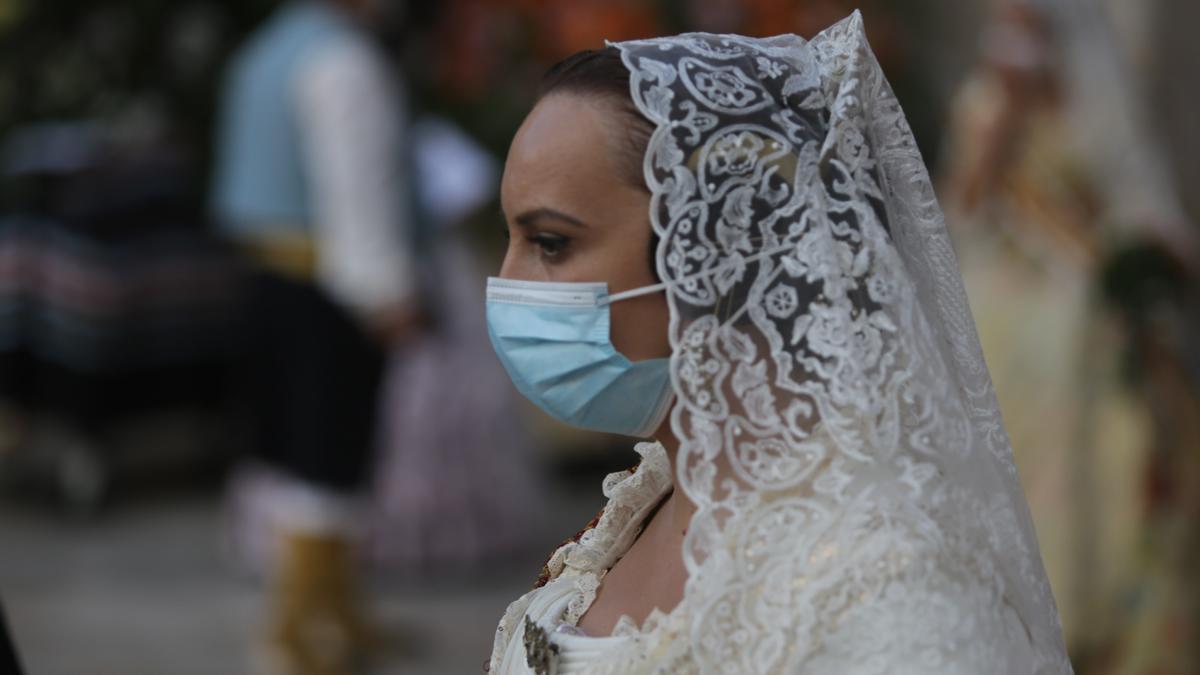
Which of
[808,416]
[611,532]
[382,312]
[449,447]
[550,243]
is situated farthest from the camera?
[449,447]

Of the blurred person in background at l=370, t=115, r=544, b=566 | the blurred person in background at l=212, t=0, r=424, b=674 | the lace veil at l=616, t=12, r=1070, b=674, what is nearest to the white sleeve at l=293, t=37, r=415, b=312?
the blurred person in background at l=212, t=0, r=424, b=674

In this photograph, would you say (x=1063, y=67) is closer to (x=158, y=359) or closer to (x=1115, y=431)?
(x=1115, y=431)

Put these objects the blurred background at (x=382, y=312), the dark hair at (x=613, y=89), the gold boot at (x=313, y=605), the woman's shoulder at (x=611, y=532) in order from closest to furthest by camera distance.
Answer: the dark hair at (x=613, y=89)
the woman's shoulder at (x=611, y=532)
the blurred background at (x=382, y=312)
the gold boot at (x=313, y=605)

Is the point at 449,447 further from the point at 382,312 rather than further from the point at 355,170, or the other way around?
the point at 355,170

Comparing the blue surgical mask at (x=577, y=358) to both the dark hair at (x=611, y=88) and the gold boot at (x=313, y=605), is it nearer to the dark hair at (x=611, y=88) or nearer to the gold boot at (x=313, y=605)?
the dark hair at (x=611, y=88)

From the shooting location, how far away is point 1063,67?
5.32 m

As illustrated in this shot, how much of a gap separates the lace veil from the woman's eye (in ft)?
0.44

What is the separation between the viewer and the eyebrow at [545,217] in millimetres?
1905

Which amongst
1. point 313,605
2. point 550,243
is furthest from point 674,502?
point 313,605

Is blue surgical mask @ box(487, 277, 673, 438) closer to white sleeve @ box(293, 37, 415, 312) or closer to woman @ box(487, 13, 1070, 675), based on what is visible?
woman @ box(487, 13, 1070, 675)

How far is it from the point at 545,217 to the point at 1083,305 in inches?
141

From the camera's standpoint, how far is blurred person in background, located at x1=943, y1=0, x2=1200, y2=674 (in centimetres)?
506

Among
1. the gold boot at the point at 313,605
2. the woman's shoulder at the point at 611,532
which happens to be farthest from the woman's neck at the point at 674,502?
the gold boot at the point at 313,605

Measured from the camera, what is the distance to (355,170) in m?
5.27
